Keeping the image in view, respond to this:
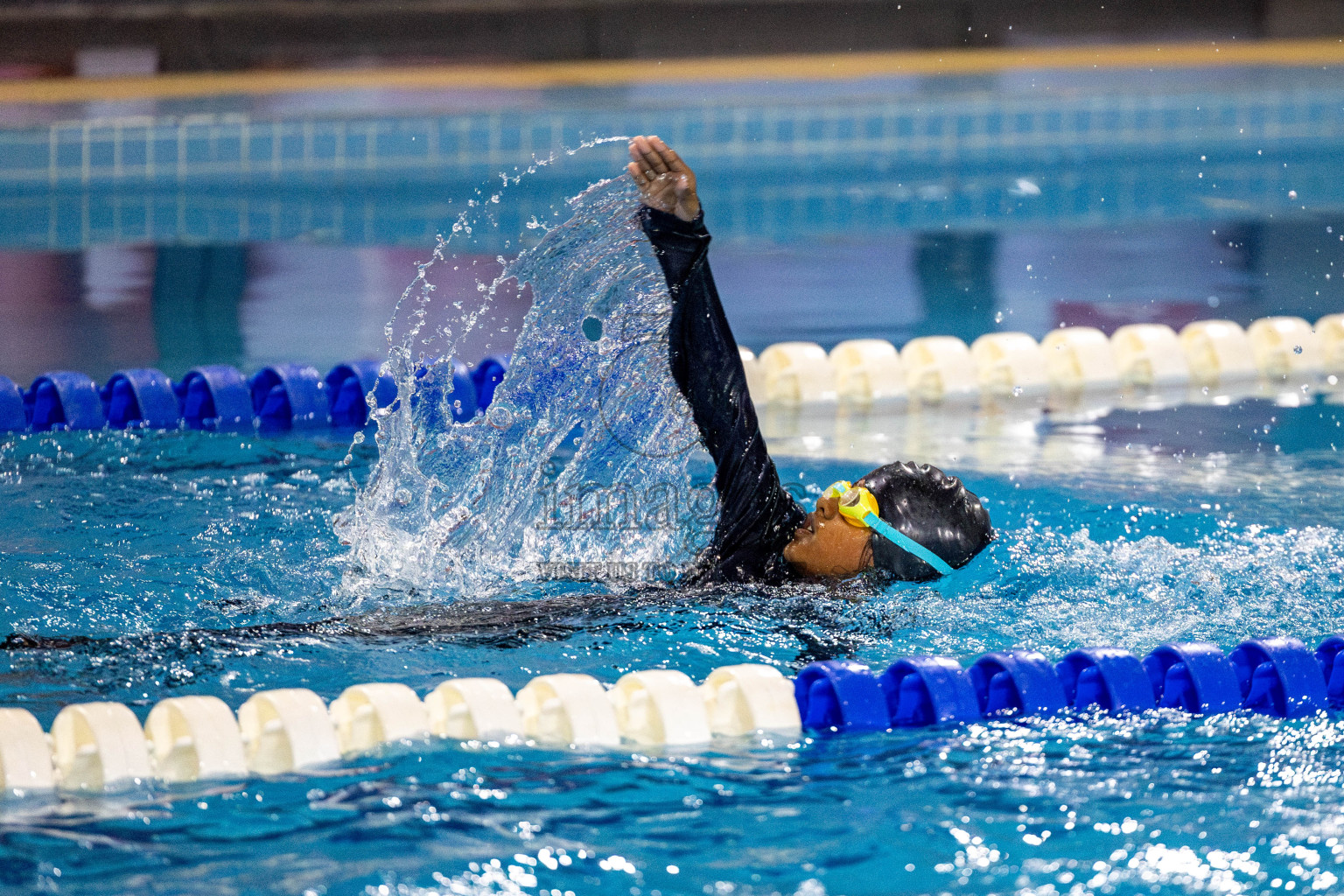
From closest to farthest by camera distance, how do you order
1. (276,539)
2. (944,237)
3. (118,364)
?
1. (276,539)
2. (118,364)
3. (944,237)

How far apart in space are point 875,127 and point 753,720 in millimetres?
8082

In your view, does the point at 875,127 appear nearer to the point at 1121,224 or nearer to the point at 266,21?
the point at 1121,224

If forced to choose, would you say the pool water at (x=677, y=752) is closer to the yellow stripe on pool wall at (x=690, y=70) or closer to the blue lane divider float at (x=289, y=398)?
the blue lane divider float at (x=289, y=398)

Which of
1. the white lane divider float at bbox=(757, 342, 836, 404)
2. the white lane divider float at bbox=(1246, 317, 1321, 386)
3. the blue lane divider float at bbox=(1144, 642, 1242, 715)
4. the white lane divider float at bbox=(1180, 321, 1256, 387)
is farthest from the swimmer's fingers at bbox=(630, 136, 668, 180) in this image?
the white lane divider float at bbox=(1246, 317, 1321, 386)

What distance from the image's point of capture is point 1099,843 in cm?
219

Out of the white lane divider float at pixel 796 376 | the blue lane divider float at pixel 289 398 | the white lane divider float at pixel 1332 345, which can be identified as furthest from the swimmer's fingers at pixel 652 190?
the white lane divider float at pixel 1332 345

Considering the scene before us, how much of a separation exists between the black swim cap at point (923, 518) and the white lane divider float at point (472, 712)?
2.80ft

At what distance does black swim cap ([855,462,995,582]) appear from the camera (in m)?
3.00

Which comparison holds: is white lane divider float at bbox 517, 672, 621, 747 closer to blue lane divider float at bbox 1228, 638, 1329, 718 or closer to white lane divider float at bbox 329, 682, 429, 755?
white lane divider float at bbox 329, 682, 429, 755

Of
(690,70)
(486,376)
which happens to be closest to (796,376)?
(486,376)

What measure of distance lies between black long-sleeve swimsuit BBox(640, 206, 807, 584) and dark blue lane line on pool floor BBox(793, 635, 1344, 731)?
0.39 metres

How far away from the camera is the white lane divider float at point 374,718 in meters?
2.48

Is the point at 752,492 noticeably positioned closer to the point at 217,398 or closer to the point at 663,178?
the point at 663,178

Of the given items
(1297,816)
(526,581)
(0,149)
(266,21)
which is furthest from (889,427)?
(266,21)
